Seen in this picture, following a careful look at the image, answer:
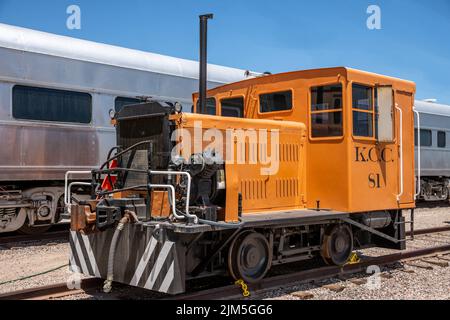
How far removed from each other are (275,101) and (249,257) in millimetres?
2476

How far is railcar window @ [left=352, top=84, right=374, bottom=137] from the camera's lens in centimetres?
691

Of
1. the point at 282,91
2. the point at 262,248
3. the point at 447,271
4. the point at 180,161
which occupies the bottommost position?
the point at 447,271

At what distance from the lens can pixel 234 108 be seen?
779cm

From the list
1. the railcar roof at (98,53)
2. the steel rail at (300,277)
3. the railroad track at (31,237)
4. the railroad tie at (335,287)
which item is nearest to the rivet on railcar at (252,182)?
the steel rail at (300,277)

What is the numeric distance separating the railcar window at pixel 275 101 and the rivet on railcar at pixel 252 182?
0.02m

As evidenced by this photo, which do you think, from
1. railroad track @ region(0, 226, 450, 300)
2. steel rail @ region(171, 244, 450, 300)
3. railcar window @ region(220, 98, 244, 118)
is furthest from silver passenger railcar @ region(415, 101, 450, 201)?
railcar window @ region(220, 98, 244, 118)

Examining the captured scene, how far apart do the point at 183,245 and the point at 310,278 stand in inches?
83.3

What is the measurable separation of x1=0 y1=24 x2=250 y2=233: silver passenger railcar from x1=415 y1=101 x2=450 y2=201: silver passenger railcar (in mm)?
12087

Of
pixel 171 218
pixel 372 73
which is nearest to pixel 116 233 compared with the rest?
pixel 171 218

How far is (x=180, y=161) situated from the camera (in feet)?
17.8

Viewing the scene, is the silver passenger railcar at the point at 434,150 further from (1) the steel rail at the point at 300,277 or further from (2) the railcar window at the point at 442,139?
(1) the steel rail at the point at 300,277

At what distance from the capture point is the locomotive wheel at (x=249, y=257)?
5910 mm

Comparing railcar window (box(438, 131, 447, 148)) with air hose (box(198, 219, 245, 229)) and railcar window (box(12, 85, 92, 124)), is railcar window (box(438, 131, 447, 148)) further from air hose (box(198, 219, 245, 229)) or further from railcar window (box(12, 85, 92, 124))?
air hose (box(198, 219, 245, 229))
